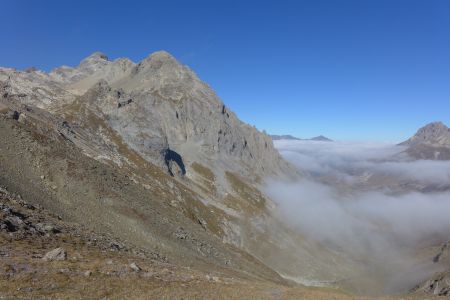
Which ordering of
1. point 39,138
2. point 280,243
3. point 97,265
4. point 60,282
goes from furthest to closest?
point 280,243 → point 39,138 → point 97,265 → point 60,282

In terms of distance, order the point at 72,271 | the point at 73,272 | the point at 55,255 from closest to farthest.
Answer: the point at 73,272
the point at 72,271
the point at 55,255

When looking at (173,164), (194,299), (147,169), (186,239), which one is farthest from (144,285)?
(173,164)

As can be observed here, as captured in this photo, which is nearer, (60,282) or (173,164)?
(60,282)

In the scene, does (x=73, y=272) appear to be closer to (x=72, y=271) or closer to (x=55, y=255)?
(x=72, y=271)

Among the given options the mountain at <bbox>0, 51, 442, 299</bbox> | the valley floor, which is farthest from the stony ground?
the mountain at <bbox>0, 51, 442, 299</bbox>

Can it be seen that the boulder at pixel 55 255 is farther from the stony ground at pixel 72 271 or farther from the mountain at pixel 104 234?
the mountain at pixel 104 234

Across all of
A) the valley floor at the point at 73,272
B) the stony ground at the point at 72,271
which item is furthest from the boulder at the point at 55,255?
the valley floor at the point at 73,272

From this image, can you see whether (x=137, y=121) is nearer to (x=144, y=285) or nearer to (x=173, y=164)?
(x=173, y=164)

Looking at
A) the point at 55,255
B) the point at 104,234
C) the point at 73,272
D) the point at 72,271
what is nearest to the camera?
the point at 73,272

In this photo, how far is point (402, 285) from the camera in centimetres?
16738

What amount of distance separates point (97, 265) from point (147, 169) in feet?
416

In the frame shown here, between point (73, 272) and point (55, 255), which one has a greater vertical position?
point (55, 255)

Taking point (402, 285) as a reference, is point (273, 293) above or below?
above

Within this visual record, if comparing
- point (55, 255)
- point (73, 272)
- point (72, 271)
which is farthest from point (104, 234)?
point (73, 272)
